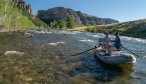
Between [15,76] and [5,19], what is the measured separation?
90401 millimetres

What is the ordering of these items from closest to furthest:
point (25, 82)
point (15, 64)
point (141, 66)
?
point (25, 82) < point (15, 64) < point (141, 66)

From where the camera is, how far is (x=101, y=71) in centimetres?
2648

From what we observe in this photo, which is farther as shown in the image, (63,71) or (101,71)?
(101,71)

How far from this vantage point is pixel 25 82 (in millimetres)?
21000

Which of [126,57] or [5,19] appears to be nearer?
[126,57]

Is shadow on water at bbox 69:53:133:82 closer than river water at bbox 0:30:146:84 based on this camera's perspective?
No

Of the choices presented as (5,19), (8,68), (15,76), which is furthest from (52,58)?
(5,19)

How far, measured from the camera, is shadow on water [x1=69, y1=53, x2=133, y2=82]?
24.0 m

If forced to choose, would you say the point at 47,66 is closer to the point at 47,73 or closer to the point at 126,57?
the point at 47,73

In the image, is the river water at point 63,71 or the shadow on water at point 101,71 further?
the shadow on water at point 101,71

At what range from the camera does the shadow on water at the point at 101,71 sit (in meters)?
24.0

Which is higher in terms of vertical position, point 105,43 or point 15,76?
point 105,43

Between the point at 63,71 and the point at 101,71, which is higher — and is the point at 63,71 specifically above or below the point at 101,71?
above

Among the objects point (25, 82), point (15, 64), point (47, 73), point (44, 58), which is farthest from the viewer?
point (44, 58)
